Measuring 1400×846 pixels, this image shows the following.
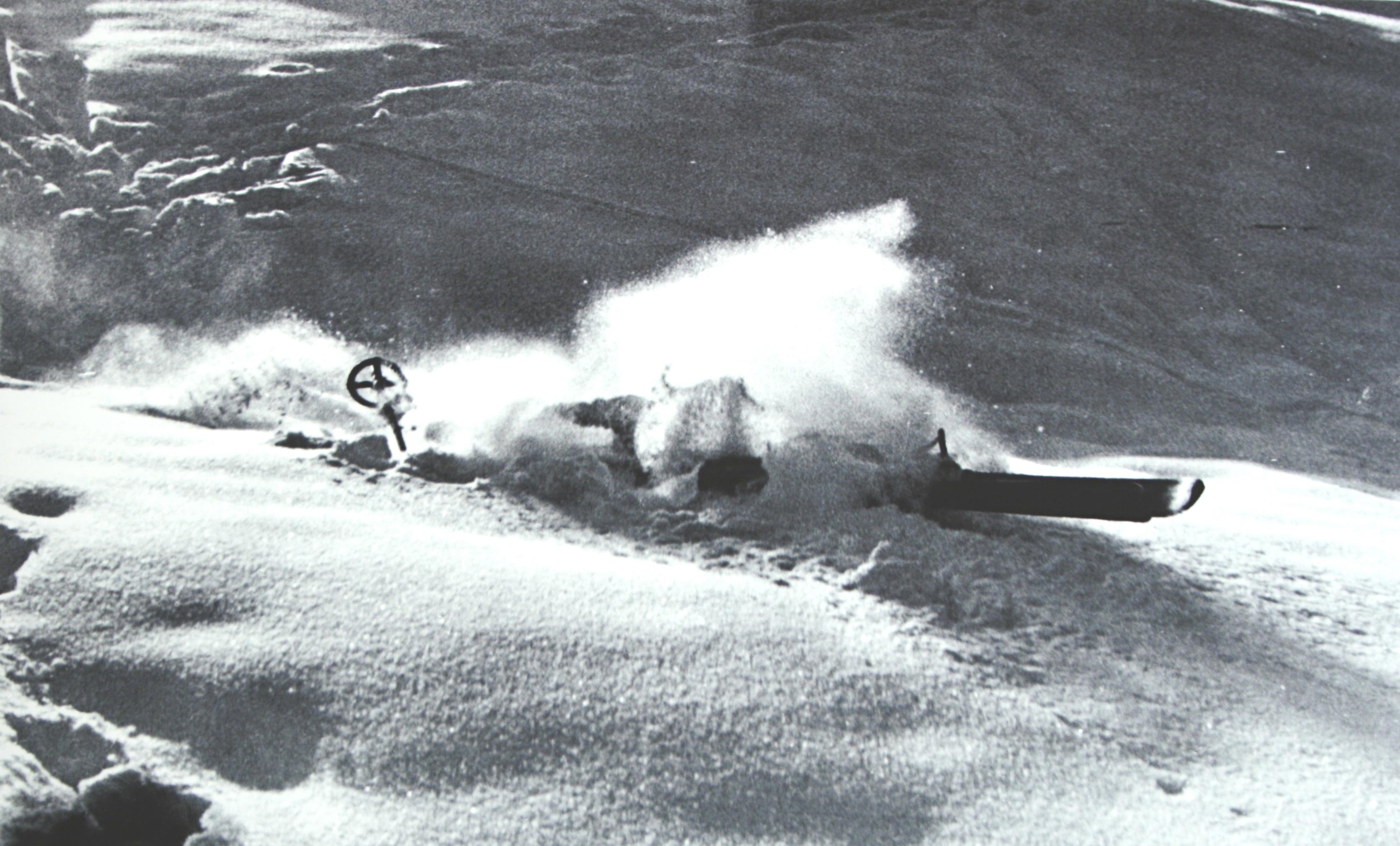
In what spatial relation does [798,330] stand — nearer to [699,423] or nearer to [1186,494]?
[699,423]

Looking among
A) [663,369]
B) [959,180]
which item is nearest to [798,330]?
[663,369]

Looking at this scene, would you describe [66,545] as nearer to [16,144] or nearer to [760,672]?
[760,672]

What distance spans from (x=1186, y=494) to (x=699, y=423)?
2.05ft

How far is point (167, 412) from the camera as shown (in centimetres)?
141

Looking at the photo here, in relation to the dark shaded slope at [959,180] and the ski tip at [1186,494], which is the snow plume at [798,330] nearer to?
the dark shaded slope at [959,180]

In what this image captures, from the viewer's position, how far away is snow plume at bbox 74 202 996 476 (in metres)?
1.39

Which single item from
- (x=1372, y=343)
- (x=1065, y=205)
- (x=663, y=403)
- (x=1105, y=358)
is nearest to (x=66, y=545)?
(x=663, y=403)

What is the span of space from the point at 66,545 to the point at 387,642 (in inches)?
16.7

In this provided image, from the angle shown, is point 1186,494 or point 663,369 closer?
point 1186,494

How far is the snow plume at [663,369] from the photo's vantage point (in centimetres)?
139

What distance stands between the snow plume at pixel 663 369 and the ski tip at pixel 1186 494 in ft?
1.05

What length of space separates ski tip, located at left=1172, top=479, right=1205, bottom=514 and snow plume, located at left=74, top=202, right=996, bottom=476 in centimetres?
32

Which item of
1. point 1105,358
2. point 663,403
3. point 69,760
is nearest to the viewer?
point 69,760

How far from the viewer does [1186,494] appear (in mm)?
1161
